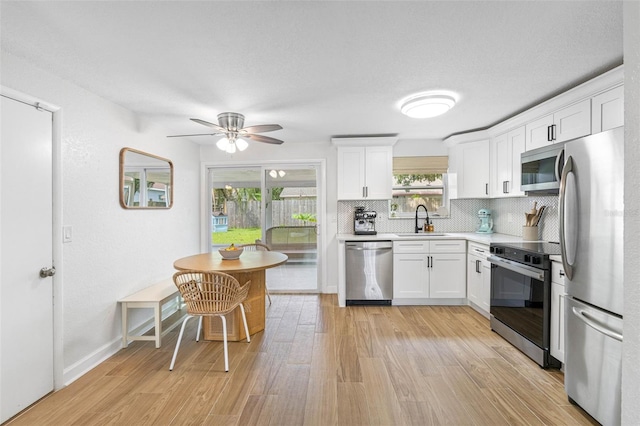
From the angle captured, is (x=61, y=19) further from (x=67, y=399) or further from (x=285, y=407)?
(x=285, y=407)

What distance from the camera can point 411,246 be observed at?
392 cm

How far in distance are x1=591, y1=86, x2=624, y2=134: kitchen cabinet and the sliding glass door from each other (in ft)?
10.5

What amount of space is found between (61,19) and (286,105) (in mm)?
1688

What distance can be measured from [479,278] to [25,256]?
4.18 meters

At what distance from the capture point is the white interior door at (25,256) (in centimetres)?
187

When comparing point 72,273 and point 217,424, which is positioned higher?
point 72,273

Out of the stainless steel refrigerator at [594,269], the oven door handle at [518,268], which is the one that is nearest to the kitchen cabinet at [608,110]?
the stainless steel refrigerator at [594,269]

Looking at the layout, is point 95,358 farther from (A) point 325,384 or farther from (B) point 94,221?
(A) point 325,384

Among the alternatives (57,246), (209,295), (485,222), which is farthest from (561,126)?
(57,246)

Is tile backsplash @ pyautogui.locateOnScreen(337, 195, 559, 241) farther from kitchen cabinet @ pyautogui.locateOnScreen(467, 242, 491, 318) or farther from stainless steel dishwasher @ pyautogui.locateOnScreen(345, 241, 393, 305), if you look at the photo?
kitchen cabinet @ pyautogui.locateOnScreen(467, 242, 491, 318)

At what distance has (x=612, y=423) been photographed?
1671 millimetres

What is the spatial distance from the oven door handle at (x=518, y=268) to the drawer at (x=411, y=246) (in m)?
0.86

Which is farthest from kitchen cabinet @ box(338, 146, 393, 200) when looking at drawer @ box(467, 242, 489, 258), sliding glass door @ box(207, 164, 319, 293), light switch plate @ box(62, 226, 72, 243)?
light switch plate @ box(62, 226, 72, 243)

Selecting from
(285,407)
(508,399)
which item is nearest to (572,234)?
(508,399)
